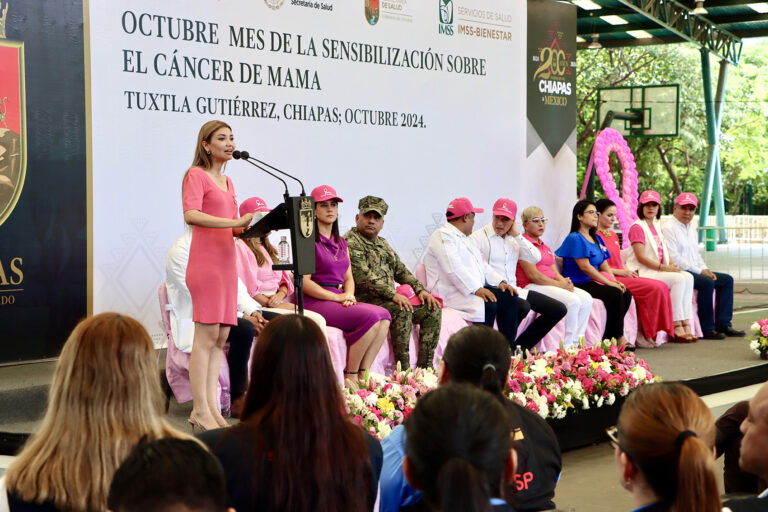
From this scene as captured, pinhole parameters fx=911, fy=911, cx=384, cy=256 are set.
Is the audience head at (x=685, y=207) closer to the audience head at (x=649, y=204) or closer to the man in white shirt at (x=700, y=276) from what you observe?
the man in white shirt at (x=700, y=276)

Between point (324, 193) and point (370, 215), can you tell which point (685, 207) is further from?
point (324, 193)

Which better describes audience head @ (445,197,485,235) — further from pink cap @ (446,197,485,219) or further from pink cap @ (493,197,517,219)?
pink cap @ (493,197,517,219)

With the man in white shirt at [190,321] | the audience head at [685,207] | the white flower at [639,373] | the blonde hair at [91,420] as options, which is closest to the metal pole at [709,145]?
the audience head at [685,207]

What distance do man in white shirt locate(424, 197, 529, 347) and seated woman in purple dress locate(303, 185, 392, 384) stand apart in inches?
36.9

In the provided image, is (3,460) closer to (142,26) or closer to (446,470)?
(142,26)

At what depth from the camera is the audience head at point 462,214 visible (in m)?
5.98

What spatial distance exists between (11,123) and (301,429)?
12.5ft

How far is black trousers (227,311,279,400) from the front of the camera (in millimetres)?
4504

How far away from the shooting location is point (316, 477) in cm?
172

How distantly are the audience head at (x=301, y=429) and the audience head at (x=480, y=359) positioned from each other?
395 millimetres

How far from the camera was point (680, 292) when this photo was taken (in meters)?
7.26

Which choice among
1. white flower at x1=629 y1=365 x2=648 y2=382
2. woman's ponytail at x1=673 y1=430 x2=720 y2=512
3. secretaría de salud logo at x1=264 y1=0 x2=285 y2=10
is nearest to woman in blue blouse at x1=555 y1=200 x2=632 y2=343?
white flower at x1=629 y1=365 x2=648 y2=382

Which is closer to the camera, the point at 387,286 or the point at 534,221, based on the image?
the point at 387,286

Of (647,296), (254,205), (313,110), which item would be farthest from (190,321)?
(647,296)
